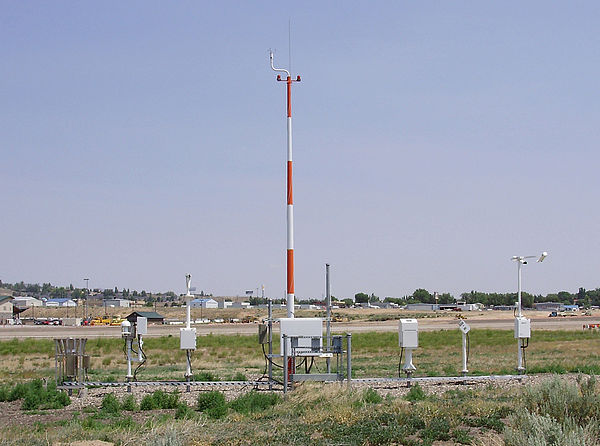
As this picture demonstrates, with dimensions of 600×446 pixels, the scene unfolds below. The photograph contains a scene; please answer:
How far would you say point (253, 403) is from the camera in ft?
46.6

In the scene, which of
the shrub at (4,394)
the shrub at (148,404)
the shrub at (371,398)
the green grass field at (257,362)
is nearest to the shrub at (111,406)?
the shrub at (148,404)

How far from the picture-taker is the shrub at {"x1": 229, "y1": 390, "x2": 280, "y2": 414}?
45.4ft

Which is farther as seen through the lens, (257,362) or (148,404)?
(257,362)

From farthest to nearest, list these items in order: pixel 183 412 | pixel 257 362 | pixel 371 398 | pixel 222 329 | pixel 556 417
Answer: pixel 222 329, pixel 257 362, pixel 371 398, pixel 183 412, pixel 556 417

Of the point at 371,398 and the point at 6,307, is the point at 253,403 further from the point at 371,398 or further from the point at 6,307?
the point at 6,307

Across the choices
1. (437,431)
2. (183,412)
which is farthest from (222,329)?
(437,431)

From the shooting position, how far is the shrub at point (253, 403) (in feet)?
45.4

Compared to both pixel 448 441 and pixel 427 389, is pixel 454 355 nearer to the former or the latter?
pixel 427 389

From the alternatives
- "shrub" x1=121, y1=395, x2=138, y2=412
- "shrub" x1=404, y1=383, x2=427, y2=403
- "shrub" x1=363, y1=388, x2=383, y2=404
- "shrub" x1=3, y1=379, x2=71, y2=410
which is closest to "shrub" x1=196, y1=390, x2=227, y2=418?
"shrub" x1=121, y1=395, x2=138, y2=412

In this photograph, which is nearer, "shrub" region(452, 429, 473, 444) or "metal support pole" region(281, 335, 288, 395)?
"shrub" region(452, 429, 473, 444)

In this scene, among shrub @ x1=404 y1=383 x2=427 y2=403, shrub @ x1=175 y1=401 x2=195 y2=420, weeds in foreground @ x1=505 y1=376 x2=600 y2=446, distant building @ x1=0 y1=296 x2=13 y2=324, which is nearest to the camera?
weeds in foreground @ x1=505 y1=376 x2=600 y2=446

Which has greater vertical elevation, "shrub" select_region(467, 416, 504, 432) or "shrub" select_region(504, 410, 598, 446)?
"shrub" select_region(504, 410, 598, 446)

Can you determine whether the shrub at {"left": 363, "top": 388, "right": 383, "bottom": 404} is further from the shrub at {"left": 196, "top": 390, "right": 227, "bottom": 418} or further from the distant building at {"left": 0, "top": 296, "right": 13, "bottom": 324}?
the distant building at {"left": 0, "top": 296, "right": 13, "bottom": 324}

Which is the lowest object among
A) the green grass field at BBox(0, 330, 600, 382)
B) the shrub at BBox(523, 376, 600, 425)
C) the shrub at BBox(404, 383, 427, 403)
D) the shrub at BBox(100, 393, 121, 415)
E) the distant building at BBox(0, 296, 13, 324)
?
the distant building at BBox(0, 296, 13, 324)
